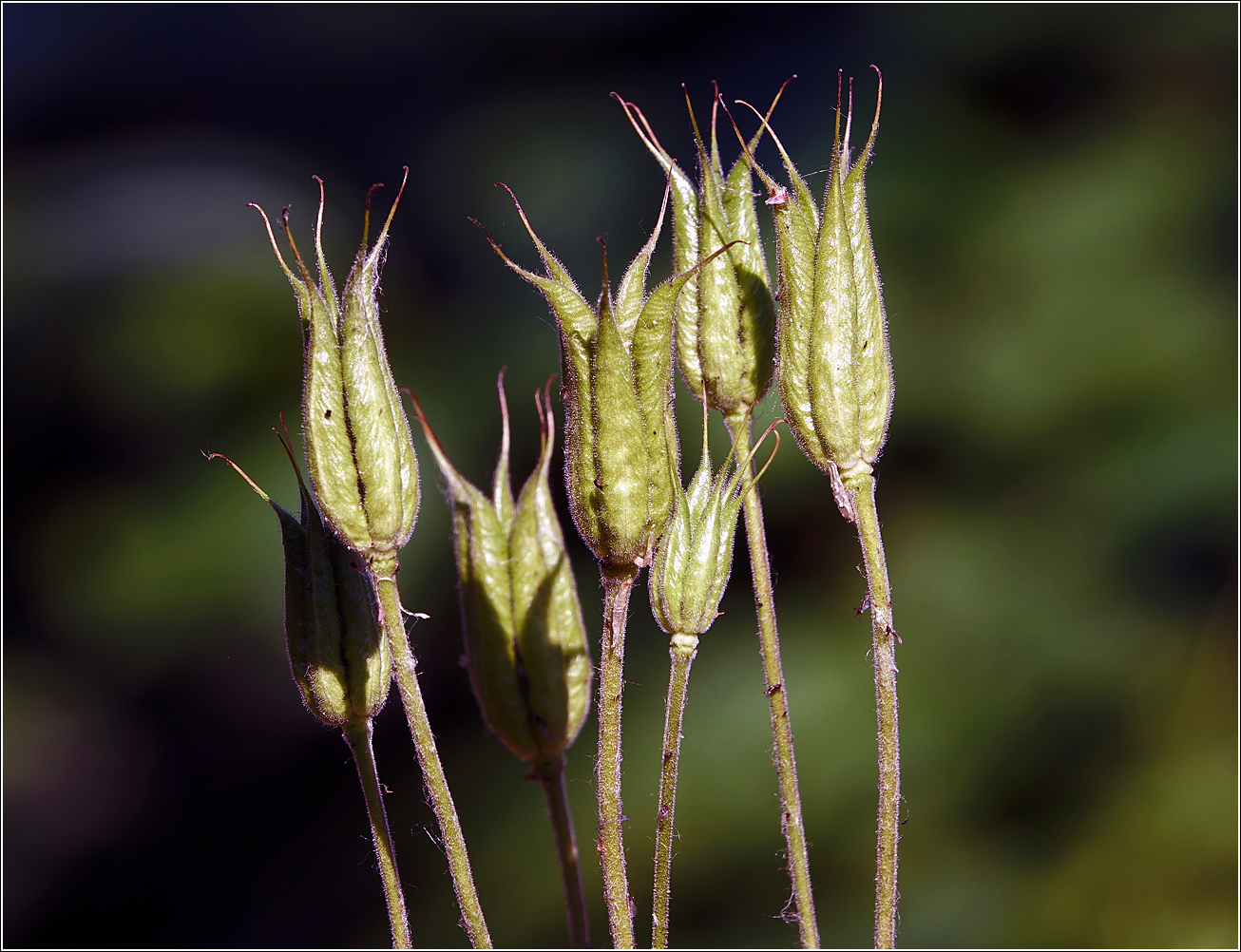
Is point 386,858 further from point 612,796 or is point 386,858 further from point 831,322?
point 831,322

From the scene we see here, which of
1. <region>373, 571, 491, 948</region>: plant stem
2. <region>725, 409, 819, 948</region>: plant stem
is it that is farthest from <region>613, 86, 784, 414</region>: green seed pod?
<region>373, 571, 491, 948</region>: plant stem

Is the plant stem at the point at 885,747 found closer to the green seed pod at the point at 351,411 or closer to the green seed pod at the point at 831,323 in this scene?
the green seed pod at the point at 831,323

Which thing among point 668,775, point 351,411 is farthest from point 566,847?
point 351,411

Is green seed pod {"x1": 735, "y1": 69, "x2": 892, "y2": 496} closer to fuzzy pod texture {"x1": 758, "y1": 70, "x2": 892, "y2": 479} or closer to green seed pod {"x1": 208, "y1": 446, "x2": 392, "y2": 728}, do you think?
fuzzy pod texture {"x1": 758, "y1": 70, "x2": 892, "y2": 479}

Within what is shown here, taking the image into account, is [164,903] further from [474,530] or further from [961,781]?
[474,530]

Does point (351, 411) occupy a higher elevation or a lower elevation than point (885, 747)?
higher
